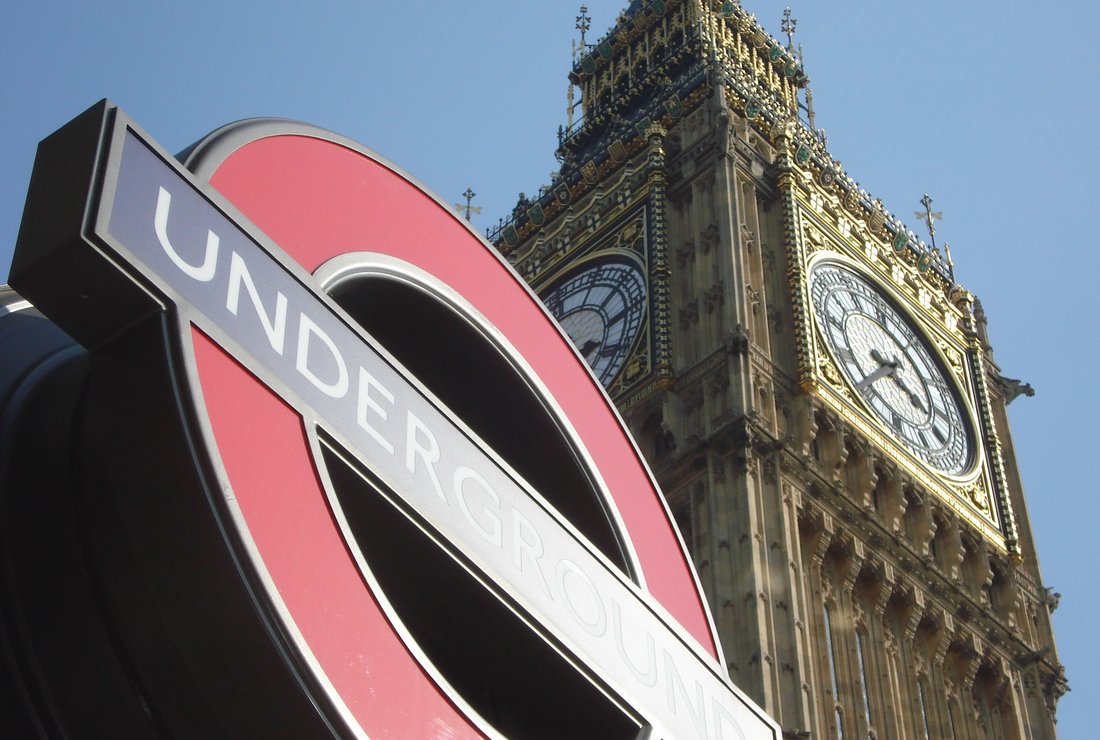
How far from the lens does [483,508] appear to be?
639cm

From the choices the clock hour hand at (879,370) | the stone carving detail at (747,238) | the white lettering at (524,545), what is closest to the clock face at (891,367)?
the clock hour hand at (879,370)

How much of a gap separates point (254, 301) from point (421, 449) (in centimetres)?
81

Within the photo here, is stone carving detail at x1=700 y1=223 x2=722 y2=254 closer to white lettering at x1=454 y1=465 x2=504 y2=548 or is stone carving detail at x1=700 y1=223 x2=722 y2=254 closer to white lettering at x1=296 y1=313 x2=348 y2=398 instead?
white lettering at x1=454 y1=465 x2=504 y2=548

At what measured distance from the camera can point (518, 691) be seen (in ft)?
22.9

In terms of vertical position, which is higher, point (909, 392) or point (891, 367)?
point (891, 367)

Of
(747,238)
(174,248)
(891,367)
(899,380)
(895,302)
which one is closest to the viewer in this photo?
(174,248)

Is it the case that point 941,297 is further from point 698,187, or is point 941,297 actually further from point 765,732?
point 765,732

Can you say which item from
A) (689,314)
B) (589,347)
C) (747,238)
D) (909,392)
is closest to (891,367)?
(909,392)

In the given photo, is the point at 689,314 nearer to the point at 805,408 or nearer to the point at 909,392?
the point at 805,408

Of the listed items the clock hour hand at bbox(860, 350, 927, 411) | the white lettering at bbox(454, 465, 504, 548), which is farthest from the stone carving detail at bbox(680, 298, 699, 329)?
the white lettering at bbox(454, 465, 504, 548)

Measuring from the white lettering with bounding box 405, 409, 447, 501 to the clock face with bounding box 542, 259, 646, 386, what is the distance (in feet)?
99.0

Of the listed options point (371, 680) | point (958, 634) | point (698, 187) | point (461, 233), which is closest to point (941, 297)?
point (698, 187)

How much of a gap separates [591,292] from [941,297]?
364 inches

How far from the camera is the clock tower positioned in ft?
105
